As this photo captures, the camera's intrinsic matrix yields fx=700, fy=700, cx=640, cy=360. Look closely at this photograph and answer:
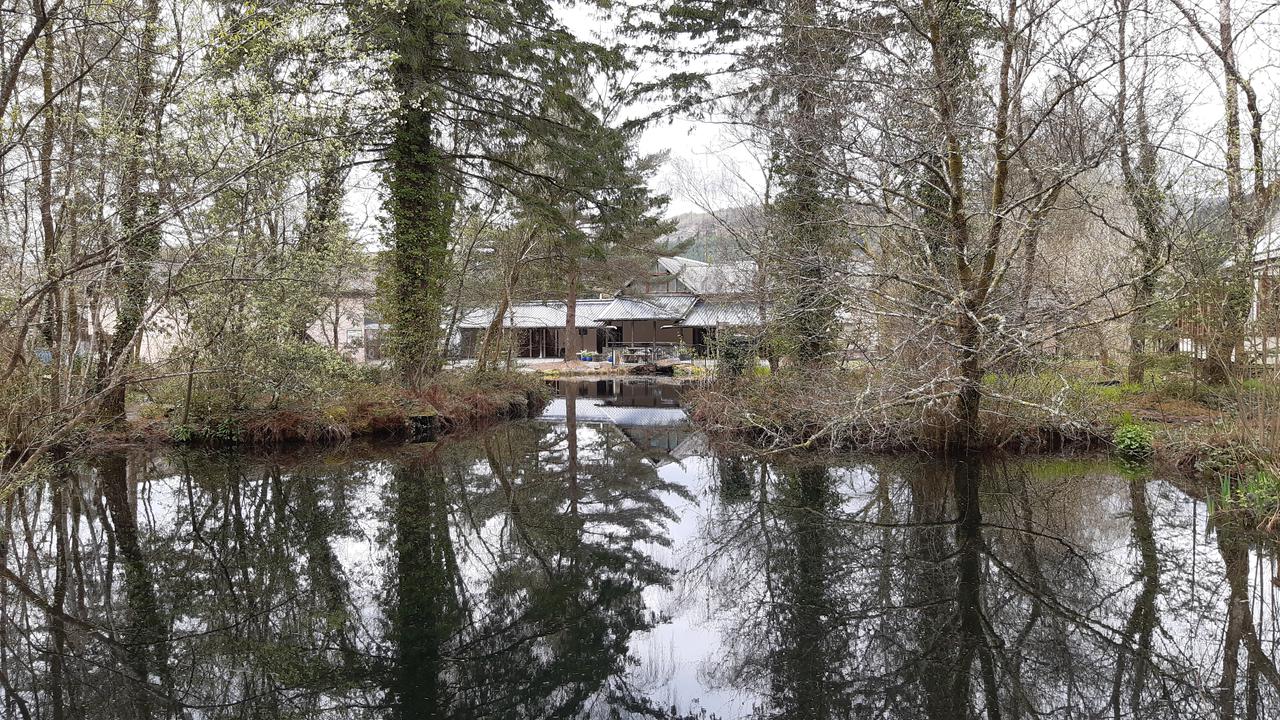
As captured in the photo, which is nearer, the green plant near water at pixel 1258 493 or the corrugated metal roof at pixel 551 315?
the green plant near water at pixel 1258 493

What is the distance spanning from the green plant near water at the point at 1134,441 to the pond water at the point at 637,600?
4.02 feet

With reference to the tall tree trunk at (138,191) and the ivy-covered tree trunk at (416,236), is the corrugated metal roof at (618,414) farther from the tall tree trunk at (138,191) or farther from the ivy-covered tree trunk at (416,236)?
the tall tree trunk at (138,191)

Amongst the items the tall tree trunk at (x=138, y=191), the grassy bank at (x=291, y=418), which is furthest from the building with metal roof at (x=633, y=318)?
the tall tree trunk at (x=138, y=191)

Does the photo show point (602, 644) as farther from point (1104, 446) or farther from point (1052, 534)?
point (1104, 446)

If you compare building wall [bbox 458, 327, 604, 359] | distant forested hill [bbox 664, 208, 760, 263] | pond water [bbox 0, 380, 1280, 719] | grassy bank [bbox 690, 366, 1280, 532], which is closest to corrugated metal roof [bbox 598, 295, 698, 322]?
building wall [bbox 458, 327, 604, 359]

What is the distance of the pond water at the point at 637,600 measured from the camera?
3051mm

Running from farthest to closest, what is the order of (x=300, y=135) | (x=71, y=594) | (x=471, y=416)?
(x=471, y=416) < (x=300, y=135) < (x=71, y=594)

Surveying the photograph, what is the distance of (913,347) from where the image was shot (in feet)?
26.7

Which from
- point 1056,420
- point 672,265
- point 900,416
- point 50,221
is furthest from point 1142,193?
point 672,265

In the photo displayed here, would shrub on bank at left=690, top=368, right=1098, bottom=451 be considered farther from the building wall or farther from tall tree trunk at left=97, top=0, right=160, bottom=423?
the building wall

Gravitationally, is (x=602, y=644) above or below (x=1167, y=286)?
below

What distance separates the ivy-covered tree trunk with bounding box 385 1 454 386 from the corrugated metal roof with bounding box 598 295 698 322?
62.0 ft

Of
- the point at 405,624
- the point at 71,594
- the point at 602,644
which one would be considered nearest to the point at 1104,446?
the point at 602,644

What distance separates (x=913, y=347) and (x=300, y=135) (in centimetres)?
665
